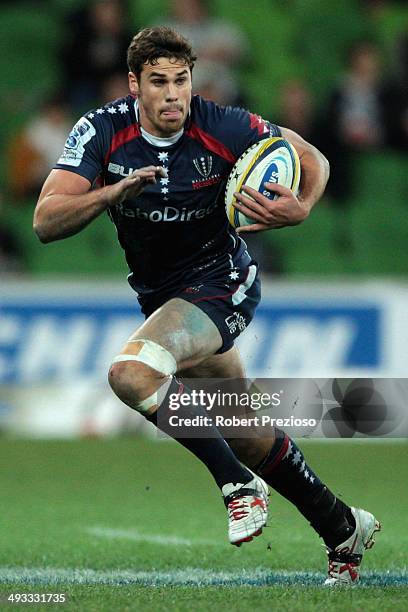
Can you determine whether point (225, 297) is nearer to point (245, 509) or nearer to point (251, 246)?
point (245, 509)

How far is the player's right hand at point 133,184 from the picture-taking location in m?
5.21

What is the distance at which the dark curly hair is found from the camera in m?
5.73

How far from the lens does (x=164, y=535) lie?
7.36 meters

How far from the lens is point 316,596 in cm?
522

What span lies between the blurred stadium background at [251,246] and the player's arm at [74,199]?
9.64 feet

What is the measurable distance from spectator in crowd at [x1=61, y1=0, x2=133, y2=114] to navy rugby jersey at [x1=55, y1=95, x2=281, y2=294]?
8.83m

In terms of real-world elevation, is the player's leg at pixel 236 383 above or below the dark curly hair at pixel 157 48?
below

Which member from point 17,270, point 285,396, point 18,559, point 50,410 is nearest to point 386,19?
point 17,270

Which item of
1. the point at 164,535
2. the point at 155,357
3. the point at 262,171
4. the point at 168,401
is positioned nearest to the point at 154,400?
the point at 168,401

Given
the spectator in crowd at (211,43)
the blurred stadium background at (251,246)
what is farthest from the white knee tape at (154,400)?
the spectator in crowd at (211,43)

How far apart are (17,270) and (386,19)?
617 cm

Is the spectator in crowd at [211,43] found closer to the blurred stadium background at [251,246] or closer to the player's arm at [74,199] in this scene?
the blurred stadium background at [251,246]

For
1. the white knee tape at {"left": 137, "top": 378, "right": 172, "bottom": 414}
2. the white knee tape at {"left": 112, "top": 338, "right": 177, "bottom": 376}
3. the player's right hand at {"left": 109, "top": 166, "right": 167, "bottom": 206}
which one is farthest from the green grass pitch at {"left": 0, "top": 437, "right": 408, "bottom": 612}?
the player's right hand at {"left": 109, "top": 166, "right": 167, "bottom": 206}

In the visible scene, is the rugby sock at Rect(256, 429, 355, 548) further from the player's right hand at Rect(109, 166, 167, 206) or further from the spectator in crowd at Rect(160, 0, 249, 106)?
the spectator in crowd at Rect(160, 0, 249, 106)
